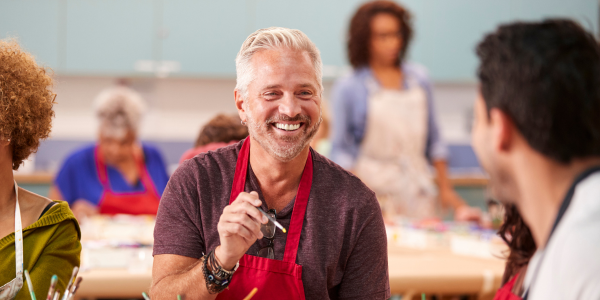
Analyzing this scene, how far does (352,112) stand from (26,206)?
218 cm

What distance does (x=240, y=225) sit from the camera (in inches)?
47.1

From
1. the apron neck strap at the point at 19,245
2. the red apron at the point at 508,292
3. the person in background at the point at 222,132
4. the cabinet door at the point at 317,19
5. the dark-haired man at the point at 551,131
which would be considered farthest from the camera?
the cabinet door at the point at 317,19

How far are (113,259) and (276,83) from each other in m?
1.01

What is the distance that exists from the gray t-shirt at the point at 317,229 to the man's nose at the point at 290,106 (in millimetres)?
198

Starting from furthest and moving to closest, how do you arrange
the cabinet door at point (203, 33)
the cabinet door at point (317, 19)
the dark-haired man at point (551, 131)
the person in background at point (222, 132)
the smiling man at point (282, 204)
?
1. the cabinet door at point (317, 19)
2. the cabinet door at point (203, 33)
3. the person in background at point (222, 132)
4. the smiling man at point (282, 204)
5. the dark-haired man at point (551, 131)

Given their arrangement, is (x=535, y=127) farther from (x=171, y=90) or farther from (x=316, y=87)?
(x=171, y=90)

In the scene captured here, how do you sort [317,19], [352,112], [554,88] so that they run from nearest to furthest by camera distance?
1. [554,88]
2. [352,112]
3. [317,19]

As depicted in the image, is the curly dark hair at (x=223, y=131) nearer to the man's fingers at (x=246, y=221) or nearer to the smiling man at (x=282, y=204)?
the smiling man at (x=282, y=204)

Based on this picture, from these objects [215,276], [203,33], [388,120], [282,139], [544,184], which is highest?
[544,184]

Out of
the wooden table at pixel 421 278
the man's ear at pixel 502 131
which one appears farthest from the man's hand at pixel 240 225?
the wooden table at pixel 421 278

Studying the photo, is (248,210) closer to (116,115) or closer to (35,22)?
(116,115)

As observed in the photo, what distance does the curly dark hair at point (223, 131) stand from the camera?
2229 millimetres

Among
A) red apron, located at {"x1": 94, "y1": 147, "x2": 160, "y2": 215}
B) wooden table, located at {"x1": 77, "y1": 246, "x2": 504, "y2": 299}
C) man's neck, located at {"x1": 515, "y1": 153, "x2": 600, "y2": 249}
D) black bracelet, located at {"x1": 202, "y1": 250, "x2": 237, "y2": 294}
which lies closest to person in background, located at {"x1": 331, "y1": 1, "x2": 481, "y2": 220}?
wooden table, located at {"x1": 77, "y1": 246, "x2": 504, "y2": 299}

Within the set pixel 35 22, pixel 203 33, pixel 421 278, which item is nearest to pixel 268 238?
pixel 421 278
